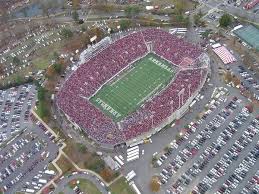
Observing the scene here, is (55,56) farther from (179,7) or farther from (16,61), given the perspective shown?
(179,7)

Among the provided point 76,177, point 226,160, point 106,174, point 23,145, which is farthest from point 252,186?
point 23,145

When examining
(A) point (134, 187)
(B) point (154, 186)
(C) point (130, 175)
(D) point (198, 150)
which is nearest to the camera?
(B) point (154, 186)

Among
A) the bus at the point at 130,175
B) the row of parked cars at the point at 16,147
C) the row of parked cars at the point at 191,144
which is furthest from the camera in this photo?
the row of parked cars at the point at 16,147

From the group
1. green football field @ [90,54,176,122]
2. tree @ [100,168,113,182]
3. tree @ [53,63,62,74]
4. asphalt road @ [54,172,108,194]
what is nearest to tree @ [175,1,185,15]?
green football field @ [90,54,176,122]

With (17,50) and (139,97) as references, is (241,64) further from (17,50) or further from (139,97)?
(17,50)

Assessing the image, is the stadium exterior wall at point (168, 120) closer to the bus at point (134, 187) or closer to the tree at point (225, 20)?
the bus at point (134, 187)

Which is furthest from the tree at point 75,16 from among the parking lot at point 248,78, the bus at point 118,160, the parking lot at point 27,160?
the bus at point 118,160

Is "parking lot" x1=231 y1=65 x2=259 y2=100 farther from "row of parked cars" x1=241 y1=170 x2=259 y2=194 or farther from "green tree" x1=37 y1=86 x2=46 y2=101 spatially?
"green tree" x1=37 y1=86 x2=46 y2=101
